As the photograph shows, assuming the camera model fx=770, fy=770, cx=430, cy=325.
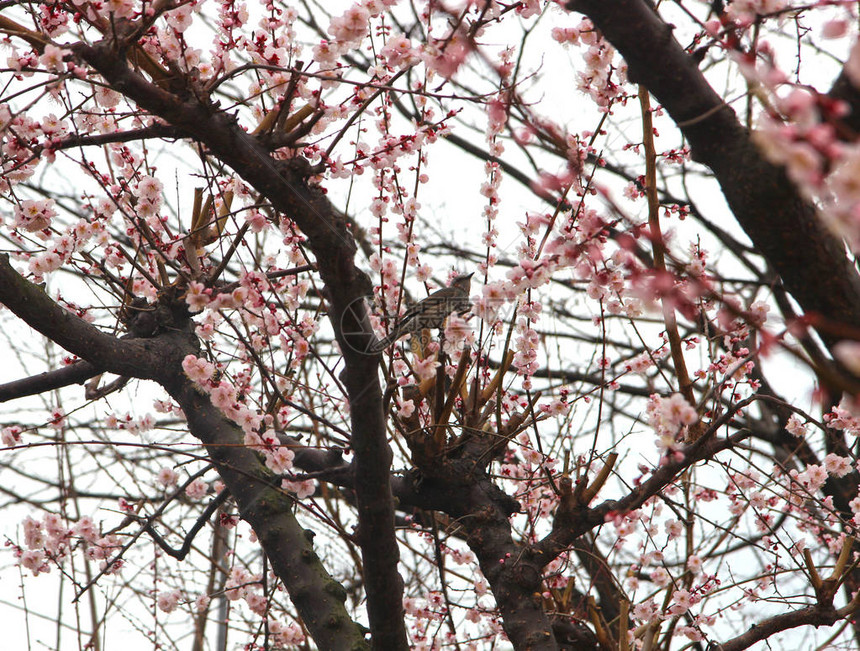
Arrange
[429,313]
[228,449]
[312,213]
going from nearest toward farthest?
1. [312,213]
2. [429,313]
3. [228,449]

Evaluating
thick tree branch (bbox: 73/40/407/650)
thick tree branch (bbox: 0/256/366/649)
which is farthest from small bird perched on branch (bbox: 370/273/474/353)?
thick tree branch (bbox: 0/256/366/649)

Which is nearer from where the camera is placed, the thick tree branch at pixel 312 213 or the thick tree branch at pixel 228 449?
the thick tree branch at pixel 312 213

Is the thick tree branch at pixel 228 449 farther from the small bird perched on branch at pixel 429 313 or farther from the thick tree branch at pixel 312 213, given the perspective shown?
the small bird perched on branch at pixel 429 313

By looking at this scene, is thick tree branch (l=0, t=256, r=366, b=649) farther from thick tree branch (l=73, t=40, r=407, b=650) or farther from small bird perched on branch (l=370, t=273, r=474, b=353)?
small bird perched on branch (l=370, t=273, r=474, b=353)

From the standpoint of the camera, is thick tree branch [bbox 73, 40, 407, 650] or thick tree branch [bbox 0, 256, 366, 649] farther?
thick tree branch [bbox 0, 256, 366, 649]

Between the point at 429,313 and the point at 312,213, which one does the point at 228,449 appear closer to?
the point at 429,313

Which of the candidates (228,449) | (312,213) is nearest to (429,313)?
(312,213)

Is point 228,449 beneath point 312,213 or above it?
above

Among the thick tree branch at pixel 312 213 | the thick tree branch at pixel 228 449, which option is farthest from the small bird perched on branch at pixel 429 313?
the thick tree branch at pixel 228 449

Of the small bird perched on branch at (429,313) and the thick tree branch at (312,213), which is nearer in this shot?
the thick tree branch at (312,213)

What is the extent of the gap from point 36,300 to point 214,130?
3.51 feet

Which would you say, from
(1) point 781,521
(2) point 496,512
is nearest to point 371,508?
(2) point 496,512

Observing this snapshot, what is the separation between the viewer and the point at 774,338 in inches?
43.0

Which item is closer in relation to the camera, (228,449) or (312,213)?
(312,213)
